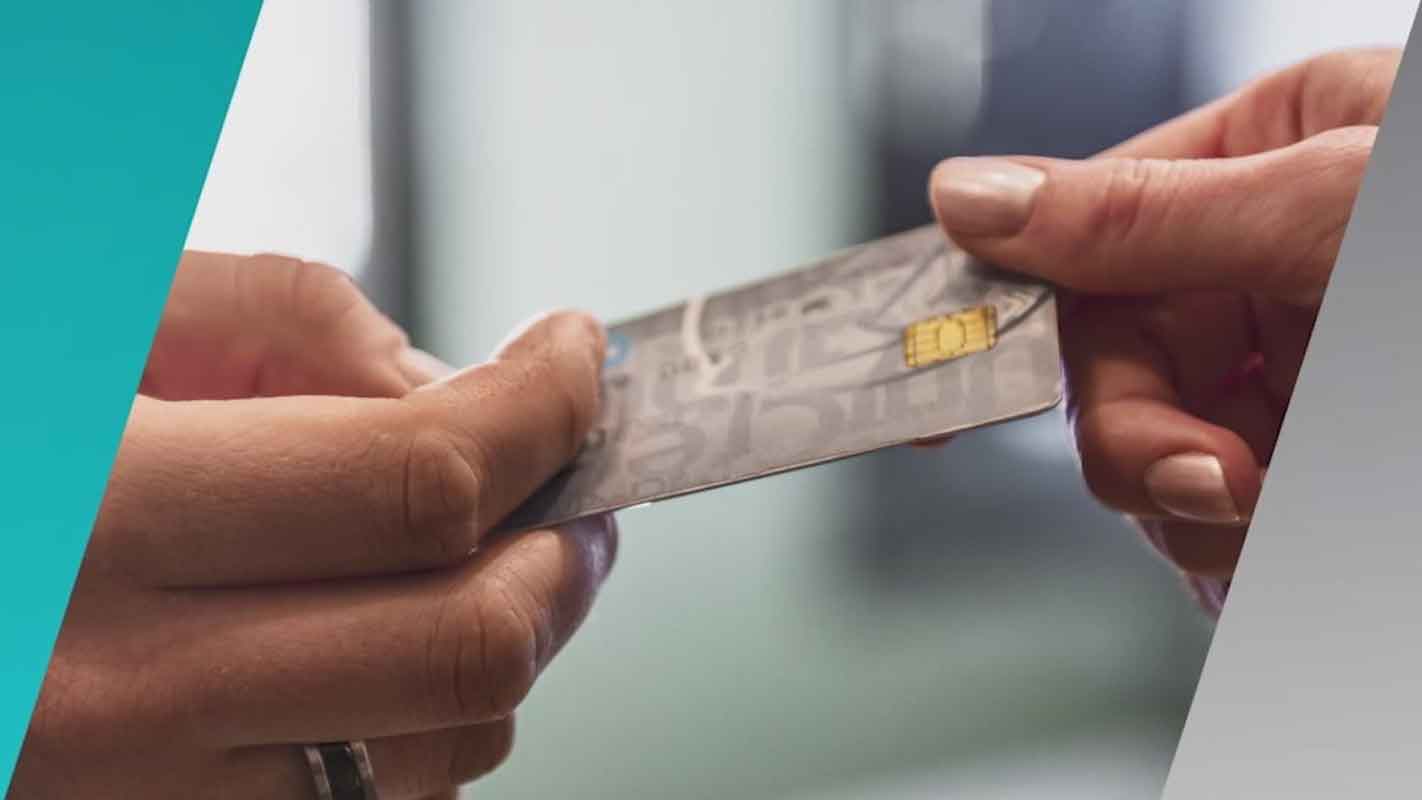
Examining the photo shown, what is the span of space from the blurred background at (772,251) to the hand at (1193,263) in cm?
5

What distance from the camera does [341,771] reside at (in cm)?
58

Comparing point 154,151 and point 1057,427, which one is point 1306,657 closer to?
point 1057,427

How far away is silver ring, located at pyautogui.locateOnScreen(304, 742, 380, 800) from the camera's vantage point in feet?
1.89

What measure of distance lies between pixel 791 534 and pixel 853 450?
162 mm

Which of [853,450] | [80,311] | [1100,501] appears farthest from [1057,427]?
[80,311]

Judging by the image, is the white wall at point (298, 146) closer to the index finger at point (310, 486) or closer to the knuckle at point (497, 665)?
the index finger at point (310, 486)

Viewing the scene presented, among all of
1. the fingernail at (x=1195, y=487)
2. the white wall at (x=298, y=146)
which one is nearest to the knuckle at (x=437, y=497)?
the white wall at (x=298, y=146)

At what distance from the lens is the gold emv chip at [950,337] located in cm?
61

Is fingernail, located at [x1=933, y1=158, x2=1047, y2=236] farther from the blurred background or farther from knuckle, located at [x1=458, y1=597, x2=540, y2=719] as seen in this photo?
knuckle, located at [x1=458, y1=597, x2=540, y2=719]

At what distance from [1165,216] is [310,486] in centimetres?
35

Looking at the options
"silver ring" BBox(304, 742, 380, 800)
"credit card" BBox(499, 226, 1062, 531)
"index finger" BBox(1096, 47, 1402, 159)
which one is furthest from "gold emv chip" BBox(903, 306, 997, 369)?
"silver ring" BBox(304, 742, 380, 800)

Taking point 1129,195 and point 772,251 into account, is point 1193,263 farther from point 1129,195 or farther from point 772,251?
point 772,251

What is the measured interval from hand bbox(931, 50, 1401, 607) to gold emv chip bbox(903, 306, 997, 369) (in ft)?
0.10

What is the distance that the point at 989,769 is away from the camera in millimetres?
651
